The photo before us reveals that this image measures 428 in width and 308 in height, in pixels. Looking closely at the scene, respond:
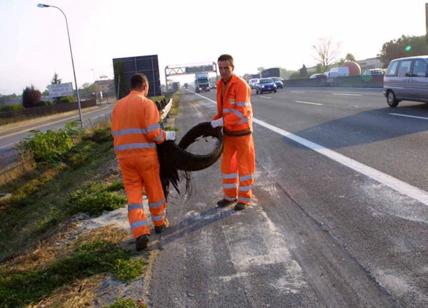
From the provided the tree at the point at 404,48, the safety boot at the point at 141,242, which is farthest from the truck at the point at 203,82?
the safety boot at the point at 141,242

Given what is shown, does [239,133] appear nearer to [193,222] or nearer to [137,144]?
[193,222]

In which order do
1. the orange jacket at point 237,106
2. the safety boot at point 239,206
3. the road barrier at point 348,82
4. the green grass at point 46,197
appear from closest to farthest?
the safety boot at point 239,206
the orange jacket at point 237,106
the green grass at point 46,197
the road barrier at point 348,82

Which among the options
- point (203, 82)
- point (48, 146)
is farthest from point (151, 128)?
point (203, 82)

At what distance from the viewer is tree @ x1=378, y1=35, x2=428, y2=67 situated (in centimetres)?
6012

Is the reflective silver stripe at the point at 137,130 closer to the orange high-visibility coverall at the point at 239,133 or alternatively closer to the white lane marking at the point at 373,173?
the orange high-visibility coverall at the point at 239,133

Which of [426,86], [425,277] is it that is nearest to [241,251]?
[425,277]

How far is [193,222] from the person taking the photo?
18.9 ft

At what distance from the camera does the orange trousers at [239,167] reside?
20.4 ft

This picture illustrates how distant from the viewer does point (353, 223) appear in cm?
511

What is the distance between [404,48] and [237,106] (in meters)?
62.9

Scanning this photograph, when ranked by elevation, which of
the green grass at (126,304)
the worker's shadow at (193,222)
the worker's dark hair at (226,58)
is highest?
the worker's dark hair at (226,58)

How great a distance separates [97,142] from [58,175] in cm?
546

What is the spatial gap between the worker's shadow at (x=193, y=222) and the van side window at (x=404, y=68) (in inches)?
496

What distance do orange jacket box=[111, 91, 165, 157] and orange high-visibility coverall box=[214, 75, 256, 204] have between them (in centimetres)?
134
